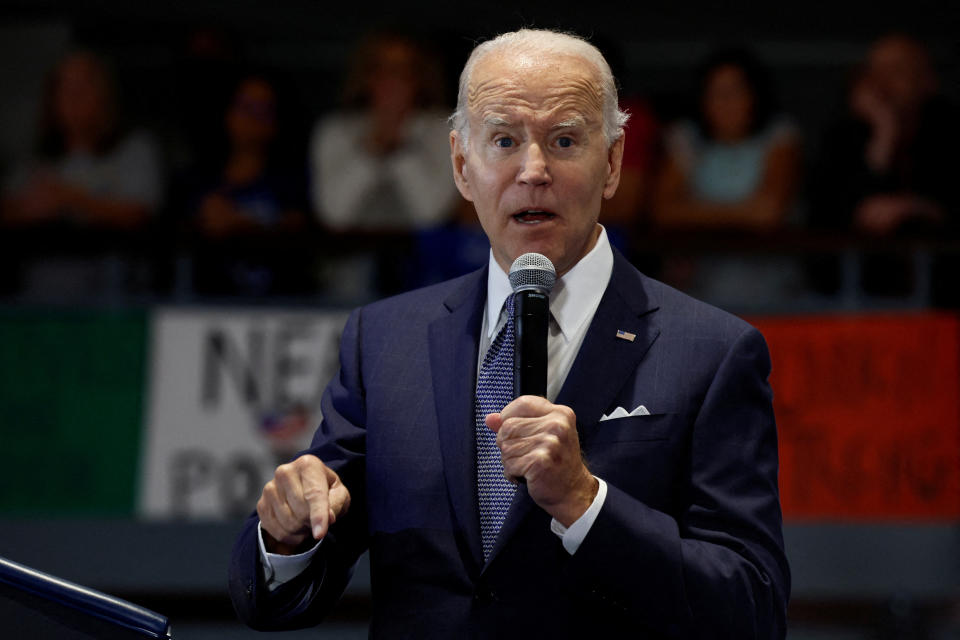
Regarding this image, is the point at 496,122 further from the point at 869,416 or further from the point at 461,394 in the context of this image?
the point at 869,416

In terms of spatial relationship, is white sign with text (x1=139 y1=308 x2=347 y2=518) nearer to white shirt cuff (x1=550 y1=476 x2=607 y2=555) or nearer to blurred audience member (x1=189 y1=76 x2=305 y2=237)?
blurred audience member (x1=189 y1=76 x2=305 y2=237)

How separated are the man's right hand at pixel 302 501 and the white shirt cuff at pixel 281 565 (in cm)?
3

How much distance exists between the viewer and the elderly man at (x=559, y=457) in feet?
5.22

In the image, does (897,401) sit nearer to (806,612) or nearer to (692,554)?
(806,612)

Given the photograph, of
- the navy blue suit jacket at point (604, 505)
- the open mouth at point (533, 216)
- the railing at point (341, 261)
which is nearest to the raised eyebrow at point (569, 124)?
the open mouth at point (533, 216)

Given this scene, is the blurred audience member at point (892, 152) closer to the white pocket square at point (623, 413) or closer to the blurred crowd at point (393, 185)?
the blurred crowd at point (393, 185)

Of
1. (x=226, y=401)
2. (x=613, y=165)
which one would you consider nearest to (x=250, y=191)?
(x=226, y=401)

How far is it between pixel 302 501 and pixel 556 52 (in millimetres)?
765

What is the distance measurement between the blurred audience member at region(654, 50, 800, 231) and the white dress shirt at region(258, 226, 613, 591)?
310cm

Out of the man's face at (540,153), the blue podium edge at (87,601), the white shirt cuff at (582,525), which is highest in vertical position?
the man's face at (540,153)

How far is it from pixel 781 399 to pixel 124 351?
2.63 meters

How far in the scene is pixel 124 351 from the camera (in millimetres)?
4914

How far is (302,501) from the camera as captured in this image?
1.63m

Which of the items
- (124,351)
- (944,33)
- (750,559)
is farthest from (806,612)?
(944,33)
